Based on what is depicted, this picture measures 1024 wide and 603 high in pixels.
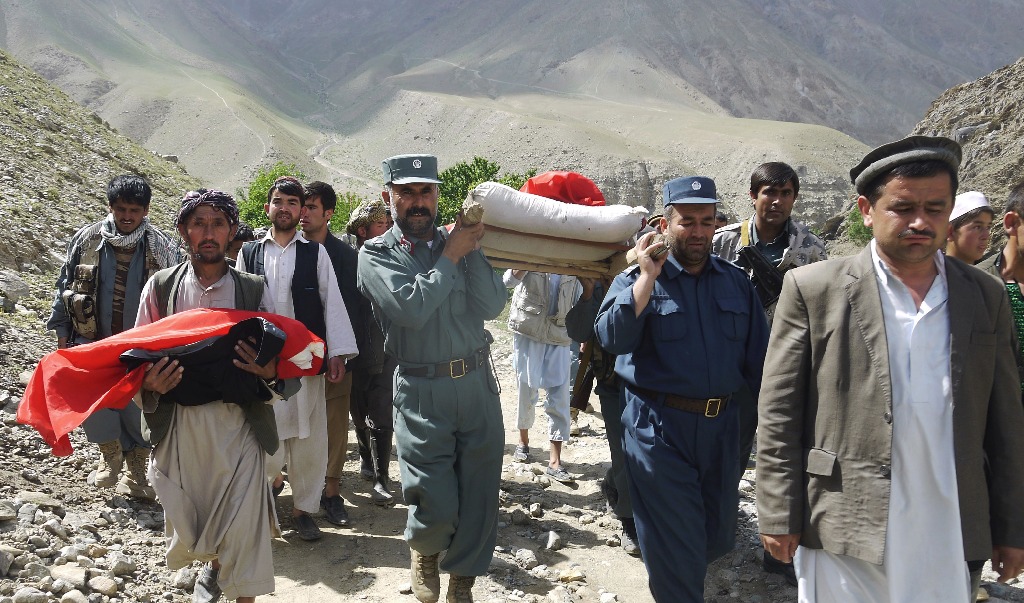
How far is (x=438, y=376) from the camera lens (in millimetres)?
4102

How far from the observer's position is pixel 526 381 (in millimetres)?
6930

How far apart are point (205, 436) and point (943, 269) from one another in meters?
3.21

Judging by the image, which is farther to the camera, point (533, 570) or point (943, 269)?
point (533, 570)

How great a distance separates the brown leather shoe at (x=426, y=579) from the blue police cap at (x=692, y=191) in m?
2.17

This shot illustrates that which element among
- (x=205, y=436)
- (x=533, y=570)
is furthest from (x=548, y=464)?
(x=205, y=436)

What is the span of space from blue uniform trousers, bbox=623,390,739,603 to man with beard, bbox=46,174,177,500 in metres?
3.36

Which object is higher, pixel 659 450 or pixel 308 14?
pixel 308 14

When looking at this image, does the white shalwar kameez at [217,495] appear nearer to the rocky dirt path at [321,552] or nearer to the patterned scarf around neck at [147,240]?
the rocky dirt path at [321,552]

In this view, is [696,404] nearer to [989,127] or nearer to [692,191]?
[692,191]

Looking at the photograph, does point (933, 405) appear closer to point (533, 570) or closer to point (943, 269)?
point (943, 269)

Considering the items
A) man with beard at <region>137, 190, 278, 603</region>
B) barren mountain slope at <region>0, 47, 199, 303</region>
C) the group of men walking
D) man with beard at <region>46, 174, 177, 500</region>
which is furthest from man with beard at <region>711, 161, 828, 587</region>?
barren mountain slope at <region>0, 47, 199, 303</region>

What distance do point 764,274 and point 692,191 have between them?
4.19ft

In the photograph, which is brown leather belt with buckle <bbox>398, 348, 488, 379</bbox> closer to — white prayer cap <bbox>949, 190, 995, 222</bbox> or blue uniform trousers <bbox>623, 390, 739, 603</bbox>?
blue uniform trousers <bbox>623, 390, 739, 603</bbox>

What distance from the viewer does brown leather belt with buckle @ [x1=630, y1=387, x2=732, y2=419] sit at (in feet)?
12.3
